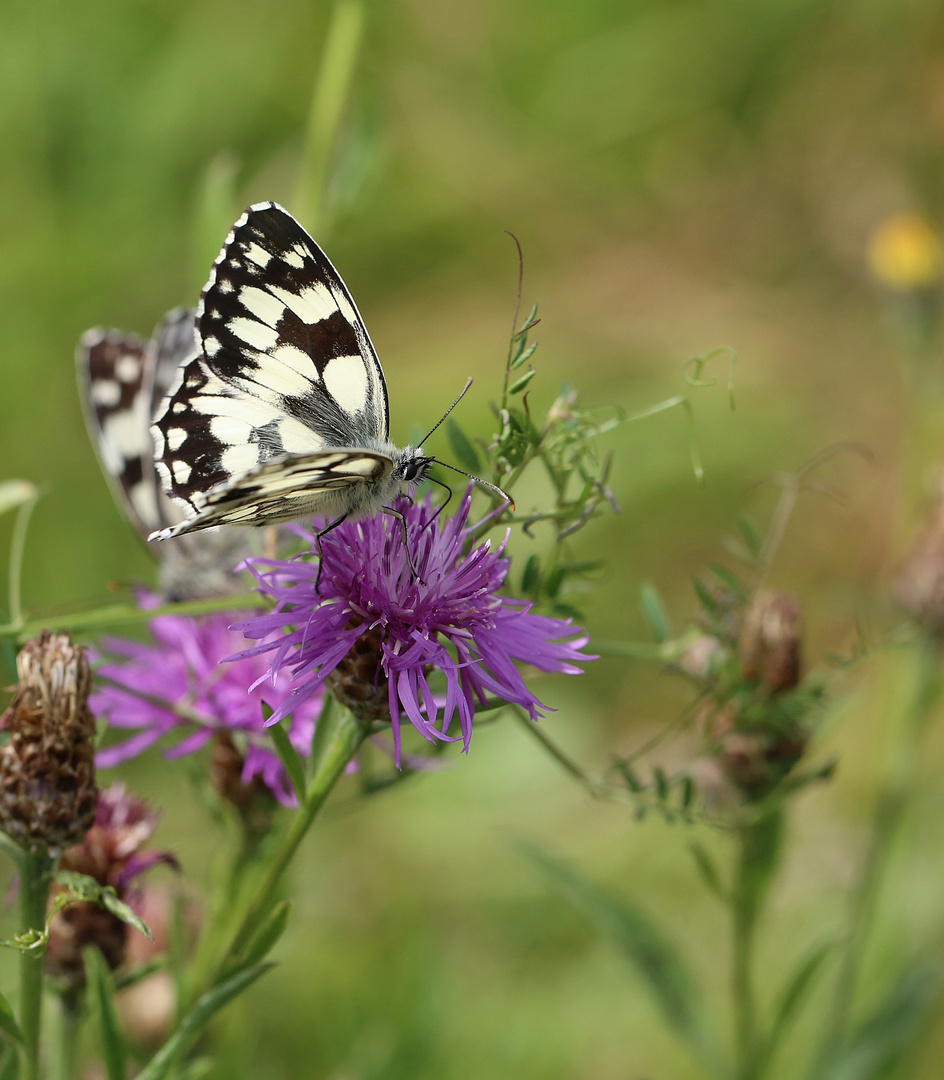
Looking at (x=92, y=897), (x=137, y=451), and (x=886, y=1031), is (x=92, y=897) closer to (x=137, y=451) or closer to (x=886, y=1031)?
(x=137, y=451)

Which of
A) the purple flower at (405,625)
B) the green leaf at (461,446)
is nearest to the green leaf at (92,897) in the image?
the purple flower at (405,625)

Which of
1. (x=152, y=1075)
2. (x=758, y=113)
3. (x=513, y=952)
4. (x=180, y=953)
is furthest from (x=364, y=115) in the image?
(x=758, y=113)

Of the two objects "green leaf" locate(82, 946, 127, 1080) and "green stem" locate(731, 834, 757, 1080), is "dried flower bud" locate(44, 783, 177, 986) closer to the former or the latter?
"green leaf" locate(82, 946, 127, 1080)

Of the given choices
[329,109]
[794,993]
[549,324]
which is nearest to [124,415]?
[329,109]

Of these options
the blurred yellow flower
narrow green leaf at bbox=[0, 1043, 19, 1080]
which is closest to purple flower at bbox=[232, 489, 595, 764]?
narrow green leaf at bbox=[0, 1043, 19, 1080]

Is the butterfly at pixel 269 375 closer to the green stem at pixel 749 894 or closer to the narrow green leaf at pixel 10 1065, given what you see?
the narrow green leaf at pixel 10 1065

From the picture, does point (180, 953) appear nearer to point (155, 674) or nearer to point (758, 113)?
point (155, 674)

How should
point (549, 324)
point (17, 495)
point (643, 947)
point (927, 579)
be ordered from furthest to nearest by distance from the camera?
point (549, 324) → point (927, 579) → point (643, 947) → point (17, 495)
